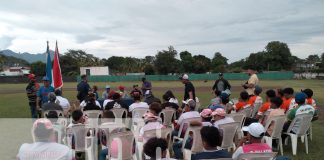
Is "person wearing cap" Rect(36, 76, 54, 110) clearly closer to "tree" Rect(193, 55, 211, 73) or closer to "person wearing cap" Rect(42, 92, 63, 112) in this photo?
"person wearing cap" Rect(42, 92, 63, 112)

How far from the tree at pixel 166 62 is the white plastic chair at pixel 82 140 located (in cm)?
7644

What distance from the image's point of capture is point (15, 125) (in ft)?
37.1

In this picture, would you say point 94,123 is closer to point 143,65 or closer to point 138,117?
point 138,117

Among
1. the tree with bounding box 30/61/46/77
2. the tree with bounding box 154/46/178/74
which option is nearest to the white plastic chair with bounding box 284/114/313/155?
the tree with bounding box 154/46/178/74

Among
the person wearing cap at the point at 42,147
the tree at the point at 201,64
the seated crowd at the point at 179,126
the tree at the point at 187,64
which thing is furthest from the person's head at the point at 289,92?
the tree at the point at 201,64

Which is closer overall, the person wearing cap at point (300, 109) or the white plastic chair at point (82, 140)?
the white plastic chair at point (82, 140)

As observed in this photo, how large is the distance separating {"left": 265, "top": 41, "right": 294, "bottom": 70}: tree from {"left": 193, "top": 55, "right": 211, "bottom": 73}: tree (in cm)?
1879

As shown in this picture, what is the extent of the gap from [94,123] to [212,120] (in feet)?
7.81

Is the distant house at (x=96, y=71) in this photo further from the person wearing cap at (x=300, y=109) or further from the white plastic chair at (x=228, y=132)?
the white plastic chair at (x=228, y=132)

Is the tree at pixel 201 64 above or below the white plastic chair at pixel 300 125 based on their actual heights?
above

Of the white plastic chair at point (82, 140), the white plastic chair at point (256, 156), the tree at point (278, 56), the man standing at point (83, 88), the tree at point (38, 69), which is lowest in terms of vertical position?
the white plastic chair at point (82, 140)

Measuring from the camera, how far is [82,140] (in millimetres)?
5996

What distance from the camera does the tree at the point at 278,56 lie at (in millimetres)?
97188

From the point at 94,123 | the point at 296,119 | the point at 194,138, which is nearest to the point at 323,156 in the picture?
the point at 296,119
